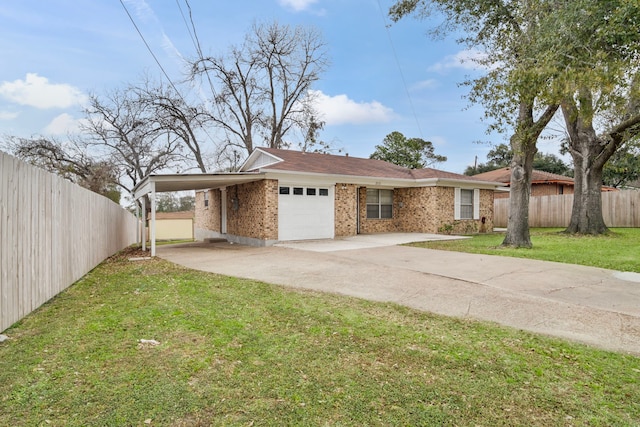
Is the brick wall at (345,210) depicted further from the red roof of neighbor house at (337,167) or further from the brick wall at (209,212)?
the brick wall at (209,212)

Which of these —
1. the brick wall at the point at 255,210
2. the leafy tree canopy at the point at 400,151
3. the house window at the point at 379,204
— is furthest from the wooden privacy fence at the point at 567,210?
the brick wall at the point at 255,210

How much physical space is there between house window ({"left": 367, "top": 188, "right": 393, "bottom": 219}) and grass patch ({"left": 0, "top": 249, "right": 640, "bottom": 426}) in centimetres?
1247

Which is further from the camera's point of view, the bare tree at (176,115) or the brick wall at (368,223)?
the bare tree at (176,115)

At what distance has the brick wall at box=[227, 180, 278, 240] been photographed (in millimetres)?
13398

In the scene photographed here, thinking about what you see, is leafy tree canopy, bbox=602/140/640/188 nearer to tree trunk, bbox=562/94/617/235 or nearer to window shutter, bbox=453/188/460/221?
tree trunk, bbox=562/94/617/235

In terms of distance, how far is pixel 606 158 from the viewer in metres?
15.4

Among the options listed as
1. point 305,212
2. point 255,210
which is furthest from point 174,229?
point 305,212

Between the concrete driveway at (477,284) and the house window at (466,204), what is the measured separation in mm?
7749

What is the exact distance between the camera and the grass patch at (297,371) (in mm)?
2586

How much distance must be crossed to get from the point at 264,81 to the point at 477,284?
90.6 feet

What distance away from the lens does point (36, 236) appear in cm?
508

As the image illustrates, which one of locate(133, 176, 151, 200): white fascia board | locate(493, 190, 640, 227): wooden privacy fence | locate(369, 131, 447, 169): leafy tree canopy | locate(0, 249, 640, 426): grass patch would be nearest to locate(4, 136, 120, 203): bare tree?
locate(133, 176, 151, 200): white fascia board

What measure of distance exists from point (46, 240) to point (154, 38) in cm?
756

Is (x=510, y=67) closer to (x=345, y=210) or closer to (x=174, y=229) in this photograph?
(x=345, y=210)
